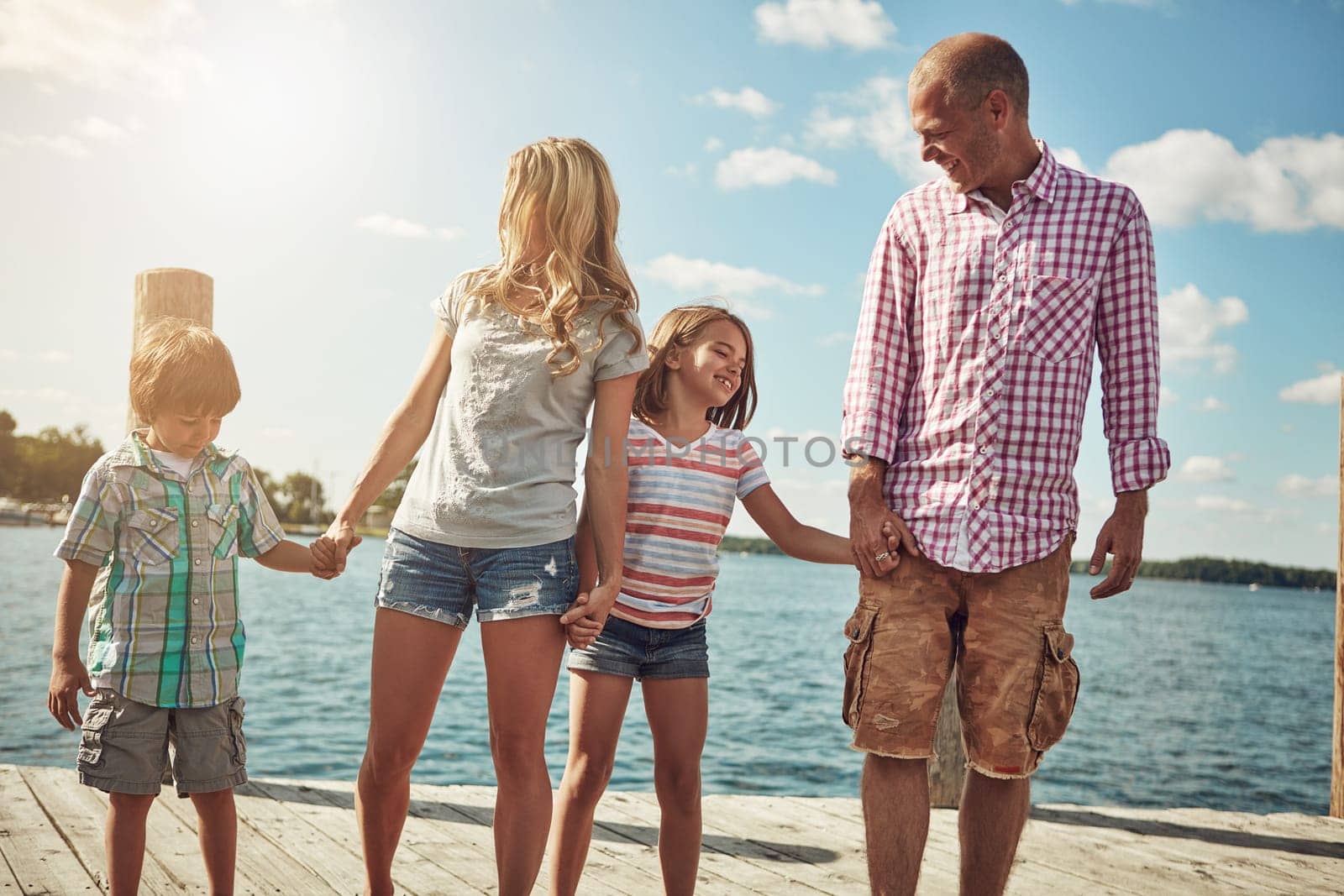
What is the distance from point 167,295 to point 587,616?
270 cm

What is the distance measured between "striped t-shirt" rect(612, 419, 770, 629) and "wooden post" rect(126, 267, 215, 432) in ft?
7.72

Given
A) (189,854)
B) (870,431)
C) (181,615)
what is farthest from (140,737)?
(870,431)

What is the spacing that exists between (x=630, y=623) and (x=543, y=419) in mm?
522

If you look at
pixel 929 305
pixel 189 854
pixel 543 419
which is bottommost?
pixel 189 854

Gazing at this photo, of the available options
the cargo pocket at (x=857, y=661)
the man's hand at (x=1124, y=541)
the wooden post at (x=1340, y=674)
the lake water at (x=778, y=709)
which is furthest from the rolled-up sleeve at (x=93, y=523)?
the lake water at (x=778, y=709)

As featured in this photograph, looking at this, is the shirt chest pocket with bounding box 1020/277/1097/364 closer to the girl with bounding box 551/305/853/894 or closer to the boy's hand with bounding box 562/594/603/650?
the girl with bounding box 551/305/853/894

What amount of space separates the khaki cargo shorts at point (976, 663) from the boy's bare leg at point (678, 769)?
382mm

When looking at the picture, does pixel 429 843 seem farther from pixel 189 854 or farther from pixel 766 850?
pixel 766 850

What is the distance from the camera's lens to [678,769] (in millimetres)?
2391

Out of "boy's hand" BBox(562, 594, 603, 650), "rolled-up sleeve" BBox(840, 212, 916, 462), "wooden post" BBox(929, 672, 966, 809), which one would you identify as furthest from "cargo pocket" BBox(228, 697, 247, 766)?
"wooden post" BBox(929, 672, 966, 809)

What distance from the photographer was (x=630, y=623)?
243cm

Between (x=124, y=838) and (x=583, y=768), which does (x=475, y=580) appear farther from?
(x=124, y=838)

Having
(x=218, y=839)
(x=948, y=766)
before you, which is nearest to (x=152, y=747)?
(x=218, y=839)

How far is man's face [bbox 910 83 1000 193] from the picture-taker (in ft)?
7.24
